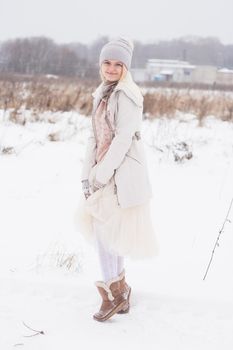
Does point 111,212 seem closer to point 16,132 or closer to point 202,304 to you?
point 202,304

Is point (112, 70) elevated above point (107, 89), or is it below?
above

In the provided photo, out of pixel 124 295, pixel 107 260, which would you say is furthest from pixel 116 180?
pixel 124 295

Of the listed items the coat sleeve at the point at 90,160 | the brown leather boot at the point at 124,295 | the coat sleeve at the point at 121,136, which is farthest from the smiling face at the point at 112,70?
the brown leather boot at the point at 124,295

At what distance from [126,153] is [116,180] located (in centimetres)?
15

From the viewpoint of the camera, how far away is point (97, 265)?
3.56 m

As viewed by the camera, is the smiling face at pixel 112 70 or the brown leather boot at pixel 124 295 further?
the brown leather boot at pixel 124 295

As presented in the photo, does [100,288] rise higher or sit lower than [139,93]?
lower

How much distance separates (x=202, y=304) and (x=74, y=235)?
139cm

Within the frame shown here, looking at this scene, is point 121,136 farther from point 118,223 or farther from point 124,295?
point 124,295

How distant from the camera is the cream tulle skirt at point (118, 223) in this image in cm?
274

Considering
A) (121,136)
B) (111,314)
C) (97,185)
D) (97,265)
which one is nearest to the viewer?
(121,136)

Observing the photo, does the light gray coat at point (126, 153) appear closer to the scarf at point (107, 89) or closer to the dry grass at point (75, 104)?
the scarf at point (107, 89)

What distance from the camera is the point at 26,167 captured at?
6.05 meters

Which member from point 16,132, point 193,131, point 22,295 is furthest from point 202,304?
point 193,131
